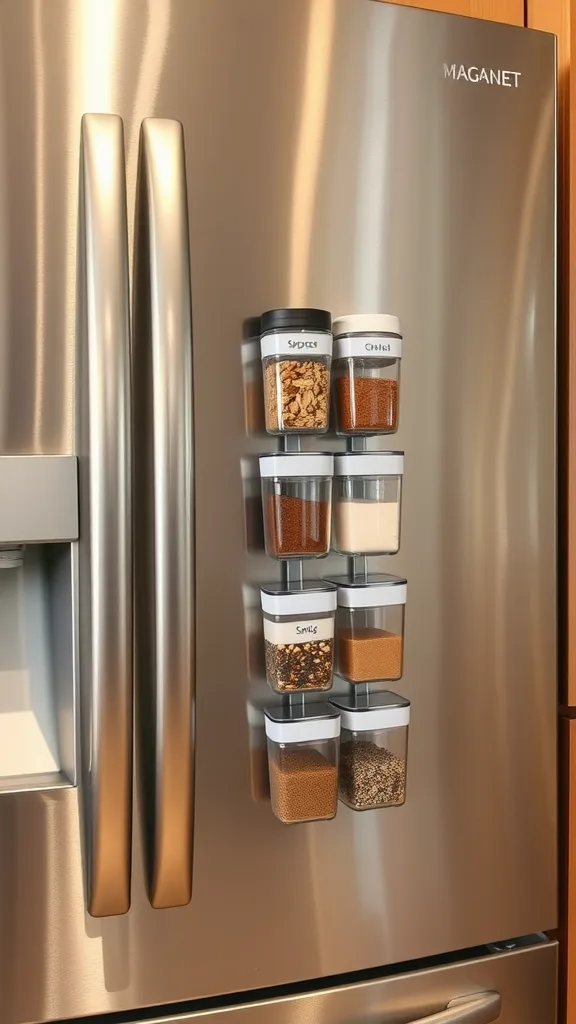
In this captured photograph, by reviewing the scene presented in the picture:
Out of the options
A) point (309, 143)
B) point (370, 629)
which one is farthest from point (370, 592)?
point (309, 143)

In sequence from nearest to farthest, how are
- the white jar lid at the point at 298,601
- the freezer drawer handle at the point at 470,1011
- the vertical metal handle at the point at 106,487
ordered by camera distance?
the vertical metal handle at the point at 106,487 < the white jar lid at the point at 298,601 < the freezer drawer handle at the point at 470,1011

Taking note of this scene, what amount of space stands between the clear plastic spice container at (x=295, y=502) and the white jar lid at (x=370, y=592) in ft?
0.17

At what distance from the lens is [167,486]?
2.21 ft

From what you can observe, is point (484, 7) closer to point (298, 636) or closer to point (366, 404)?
point (366, 404)

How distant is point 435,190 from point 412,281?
0.09 m

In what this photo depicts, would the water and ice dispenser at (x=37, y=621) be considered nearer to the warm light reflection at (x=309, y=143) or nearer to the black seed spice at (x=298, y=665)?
the black seed spice at (x=298, y=665)

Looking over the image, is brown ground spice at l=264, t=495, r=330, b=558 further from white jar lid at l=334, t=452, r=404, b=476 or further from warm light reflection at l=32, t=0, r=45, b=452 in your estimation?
warm light reflection at l=32, t=0, r=45, b=452

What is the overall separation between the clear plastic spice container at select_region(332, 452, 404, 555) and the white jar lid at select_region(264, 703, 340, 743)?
0.15 meters

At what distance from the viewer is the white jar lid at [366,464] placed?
2.53 ft

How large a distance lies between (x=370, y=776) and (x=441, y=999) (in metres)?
0.27

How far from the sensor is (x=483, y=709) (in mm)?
892

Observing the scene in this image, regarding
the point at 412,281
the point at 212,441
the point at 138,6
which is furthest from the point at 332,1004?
the point at 138,6

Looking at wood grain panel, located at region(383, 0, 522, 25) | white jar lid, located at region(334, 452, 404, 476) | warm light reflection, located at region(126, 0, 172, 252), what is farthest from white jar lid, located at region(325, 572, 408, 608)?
wood grain panel, located at region(383, 0, 522, 25)

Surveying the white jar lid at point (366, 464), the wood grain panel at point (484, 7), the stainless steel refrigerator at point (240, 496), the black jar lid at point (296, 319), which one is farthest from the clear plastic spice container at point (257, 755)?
the wood grain panel at point (484, 7)
